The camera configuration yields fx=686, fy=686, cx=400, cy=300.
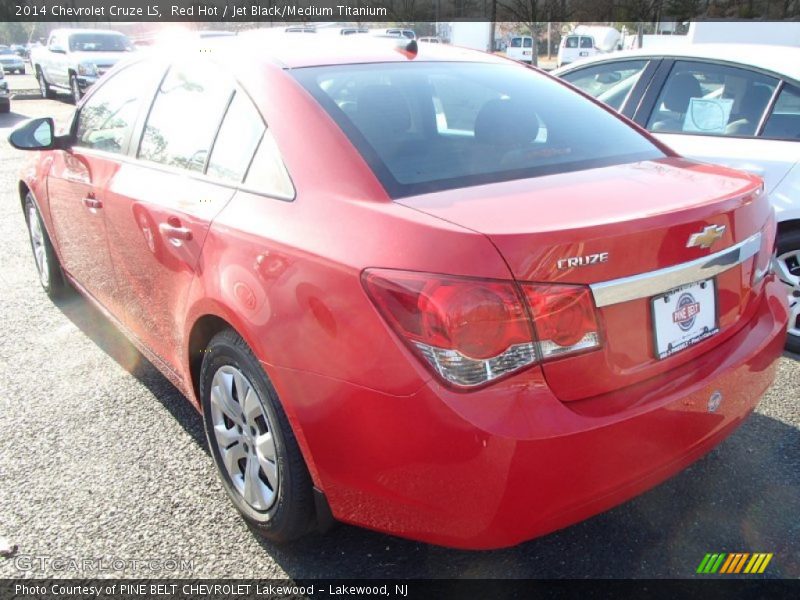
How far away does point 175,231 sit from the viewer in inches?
97.1

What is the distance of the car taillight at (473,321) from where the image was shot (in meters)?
1.65

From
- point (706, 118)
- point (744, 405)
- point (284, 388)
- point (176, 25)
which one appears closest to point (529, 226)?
point (284, 388)

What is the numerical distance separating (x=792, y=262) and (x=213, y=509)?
3.23m

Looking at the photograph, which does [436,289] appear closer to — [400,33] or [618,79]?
[618,79]

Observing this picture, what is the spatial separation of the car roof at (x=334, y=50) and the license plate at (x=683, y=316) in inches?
57.0

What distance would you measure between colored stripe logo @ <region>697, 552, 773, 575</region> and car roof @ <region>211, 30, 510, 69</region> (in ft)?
6.92

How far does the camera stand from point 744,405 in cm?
219

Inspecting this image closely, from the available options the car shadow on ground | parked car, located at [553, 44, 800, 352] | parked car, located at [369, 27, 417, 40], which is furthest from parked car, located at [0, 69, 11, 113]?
the car shadow on ground

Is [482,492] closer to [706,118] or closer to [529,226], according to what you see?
[529,226]

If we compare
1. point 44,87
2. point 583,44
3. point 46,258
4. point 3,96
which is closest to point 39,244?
point 46,258

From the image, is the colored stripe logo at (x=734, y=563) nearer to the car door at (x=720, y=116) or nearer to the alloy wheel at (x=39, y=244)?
the car door at (x=720, y=116)

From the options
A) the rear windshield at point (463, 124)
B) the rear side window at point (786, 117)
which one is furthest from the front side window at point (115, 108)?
the rear side window at point (786, 117)

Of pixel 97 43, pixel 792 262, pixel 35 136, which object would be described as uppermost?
pixel 97 43

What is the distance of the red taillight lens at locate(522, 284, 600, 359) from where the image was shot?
1674mm
